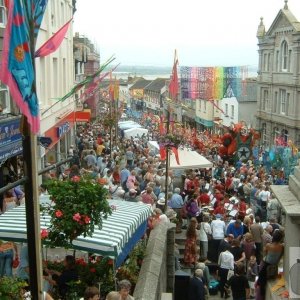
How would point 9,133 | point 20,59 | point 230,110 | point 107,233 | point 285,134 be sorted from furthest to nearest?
point 230,110 < point 285,134 < point 9,133 < point 107,233 < point 20,59

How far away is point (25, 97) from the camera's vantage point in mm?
4613

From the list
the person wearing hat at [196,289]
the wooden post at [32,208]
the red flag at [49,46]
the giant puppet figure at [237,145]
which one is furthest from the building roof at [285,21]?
the wooden post at [32,208]

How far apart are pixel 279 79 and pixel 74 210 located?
40.1 metres

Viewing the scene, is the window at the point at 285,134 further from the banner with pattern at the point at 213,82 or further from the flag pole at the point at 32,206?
the flag pole at the point at 32,206

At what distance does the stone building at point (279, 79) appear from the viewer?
42219 millimetres

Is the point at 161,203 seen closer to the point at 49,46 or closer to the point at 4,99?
the point at 4,99

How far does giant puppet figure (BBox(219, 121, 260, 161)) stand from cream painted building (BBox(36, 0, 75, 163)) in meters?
8.08

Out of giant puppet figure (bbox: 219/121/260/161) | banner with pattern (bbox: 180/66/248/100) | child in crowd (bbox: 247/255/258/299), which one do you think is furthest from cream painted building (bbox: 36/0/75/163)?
banner with pattern (bbox: 180/66/248/100)

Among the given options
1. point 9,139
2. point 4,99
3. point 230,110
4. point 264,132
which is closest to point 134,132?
point 264,132

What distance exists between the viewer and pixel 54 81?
2467 centimetres

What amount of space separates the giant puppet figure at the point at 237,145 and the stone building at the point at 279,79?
41.8 ft

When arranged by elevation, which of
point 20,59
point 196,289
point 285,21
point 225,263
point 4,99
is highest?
point 285,21

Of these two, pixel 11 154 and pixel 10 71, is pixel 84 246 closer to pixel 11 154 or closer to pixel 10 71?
pixel 10 71

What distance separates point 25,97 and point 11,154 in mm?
9835
